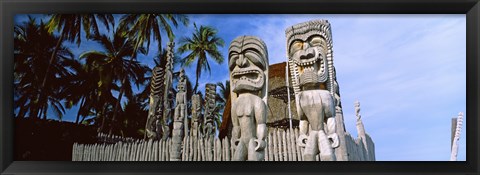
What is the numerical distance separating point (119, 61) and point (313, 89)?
12761 mm

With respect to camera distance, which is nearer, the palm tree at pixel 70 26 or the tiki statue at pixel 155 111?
the tiki statue at pixel 155 111

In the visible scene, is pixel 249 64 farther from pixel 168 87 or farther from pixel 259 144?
pixel 168 87

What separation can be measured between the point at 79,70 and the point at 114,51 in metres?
1.15

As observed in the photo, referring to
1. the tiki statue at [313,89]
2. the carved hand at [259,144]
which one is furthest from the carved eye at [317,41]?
the carved hand at [259,144]

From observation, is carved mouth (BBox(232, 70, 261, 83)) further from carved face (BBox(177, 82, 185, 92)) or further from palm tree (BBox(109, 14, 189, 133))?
palm tree (BBox(109, 14, 189, 133))

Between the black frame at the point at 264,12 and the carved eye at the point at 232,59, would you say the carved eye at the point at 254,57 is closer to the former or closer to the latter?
the carved eye at the point at 232,59

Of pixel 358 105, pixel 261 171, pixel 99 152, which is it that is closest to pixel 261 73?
pixel 261 171

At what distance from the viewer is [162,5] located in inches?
122

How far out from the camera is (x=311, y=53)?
16.8ft

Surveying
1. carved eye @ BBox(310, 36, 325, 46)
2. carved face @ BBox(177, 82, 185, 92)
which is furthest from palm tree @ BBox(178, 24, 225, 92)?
carved eye @ BBox(310, 36, 325, 46)

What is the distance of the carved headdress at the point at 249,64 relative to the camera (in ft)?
16.7

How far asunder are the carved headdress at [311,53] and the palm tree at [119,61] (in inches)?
471

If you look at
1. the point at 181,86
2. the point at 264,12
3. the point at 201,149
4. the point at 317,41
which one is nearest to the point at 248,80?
the point at 317,41

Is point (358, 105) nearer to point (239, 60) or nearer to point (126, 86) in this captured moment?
point (239, 60)
